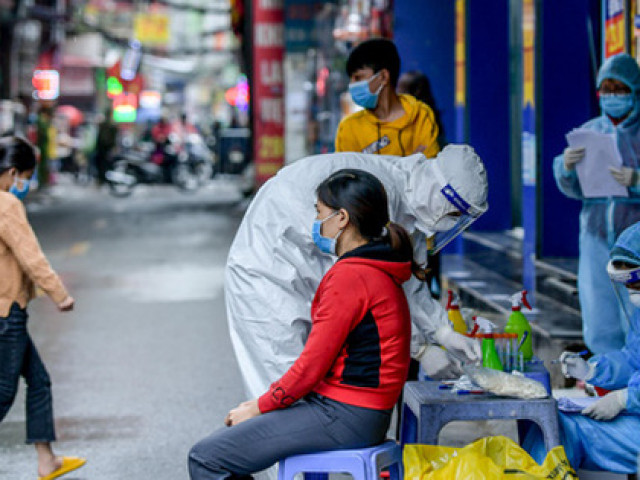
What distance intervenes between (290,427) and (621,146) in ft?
10.1

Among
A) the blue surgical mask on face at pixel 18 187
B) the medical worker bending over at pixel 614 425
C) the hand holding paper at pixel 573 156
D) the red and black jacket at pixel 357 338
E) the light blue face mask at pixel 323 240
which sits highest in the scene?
the hand holding paper at pixel 573 156

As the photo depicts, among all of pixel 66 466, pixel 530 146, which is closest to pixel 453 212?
pixel 66 466

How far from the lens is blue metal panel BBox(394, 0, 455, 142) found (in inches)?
495

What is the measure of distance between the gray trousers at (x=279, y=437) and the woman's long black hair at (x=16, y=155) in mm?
2333

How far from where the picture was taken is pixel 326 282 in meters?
3.75

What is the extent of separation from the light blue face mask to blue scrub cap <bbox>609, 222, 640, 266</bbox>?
1170mm

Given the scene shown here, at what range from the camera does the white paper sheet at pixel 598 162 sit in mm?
6020

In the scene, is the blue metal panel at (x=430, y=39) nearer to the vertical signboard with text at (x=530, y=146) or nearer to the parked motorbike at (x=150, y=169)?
the vertical signboard with text at (x=530, y=146)

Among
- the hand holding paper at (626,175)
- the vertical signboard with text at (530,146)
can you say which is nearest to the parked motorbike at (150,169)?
the vertical signboard with text at (530,146)

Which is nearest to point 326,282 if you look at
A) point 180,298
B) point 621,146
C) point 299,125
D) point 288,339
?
Answer: point 288,339

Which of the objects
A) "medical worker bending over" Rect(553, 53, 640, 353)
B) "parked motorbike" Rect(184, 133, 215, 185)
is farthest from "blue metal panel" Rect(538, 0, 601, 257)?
"parked motorbike" Rect(184, 133, 215, 185)

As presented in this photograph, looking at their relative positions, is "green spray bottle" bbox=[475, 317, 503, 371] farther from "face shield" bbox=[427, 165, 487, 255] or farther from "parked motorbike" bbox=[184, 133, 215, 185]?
"parked motorbike" bbox=[184, 133, 215, 185]

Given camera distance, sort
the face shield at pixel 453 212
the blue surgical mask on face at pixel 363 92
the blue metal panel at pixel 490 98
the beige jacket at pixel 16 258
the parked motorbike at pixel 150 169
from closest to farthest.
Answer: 1. the face shield at pixel 453 212
2. the beige jacket at pixel 16 258
3. the blue surgical mask on face at pixel 363 92
4. the blue metal panel at pixel 490 98
5. the parked motorbike at pixel 150 169

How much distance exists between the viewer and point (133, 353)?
28.8 ft
